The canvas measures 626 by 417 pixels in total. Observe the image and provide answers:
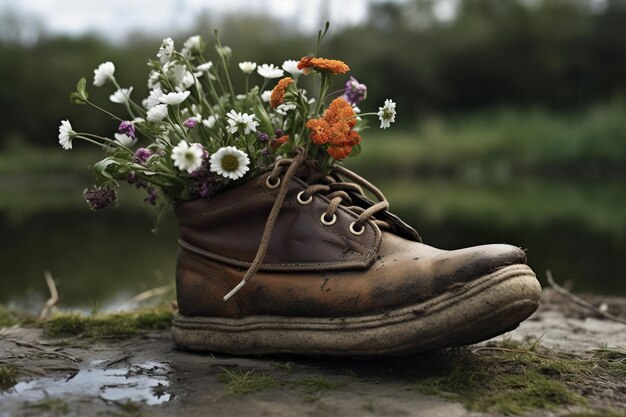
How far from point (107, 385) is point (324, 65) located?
1.02m

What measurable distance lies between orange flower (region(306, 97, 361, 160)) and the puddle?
75 cm

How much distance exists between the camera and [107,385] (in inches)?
65.4

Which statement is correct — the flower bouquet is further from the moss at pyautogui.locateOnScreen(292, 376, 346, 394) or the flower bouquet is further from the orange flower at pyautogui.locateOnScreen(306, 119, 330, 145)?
the moss at pyautogui.locateOnScreen(292, 376, 346, 394)

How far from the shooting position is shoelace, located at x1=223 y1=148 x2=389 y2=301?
190 cm

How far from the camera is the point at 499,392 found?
1.64 metres

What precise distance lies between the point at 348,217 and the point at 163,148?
24.3 inches

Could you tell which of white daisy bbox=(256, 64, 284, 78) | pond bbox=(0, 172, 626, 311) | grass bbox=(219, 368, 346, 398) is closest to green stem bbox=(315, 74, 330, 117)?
white daisy bbox=(256, 64, 284, 78)

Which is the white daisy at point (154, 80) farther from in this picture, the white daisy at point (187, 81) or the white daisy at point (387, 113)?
the white daisy at point (387, 113)

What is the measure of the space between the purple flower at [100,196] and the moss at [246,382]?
631 mm

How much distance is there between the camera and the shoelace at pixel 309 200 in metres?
1.90

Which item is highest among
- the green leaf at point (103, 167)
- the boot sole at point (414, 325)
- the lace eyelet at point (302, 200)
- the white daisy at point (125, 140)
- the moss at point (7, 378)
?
the white daisy at point (125, 140)

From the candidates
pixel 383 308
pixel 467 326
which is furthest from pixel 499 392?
pixel 383 308

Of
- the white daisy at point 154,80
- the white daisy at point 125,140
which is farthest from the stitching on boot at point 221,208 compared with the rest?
the white daisy at point 154,80

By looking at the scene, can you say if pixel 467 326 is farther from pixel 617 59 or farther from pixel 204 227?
pixel 617 59
